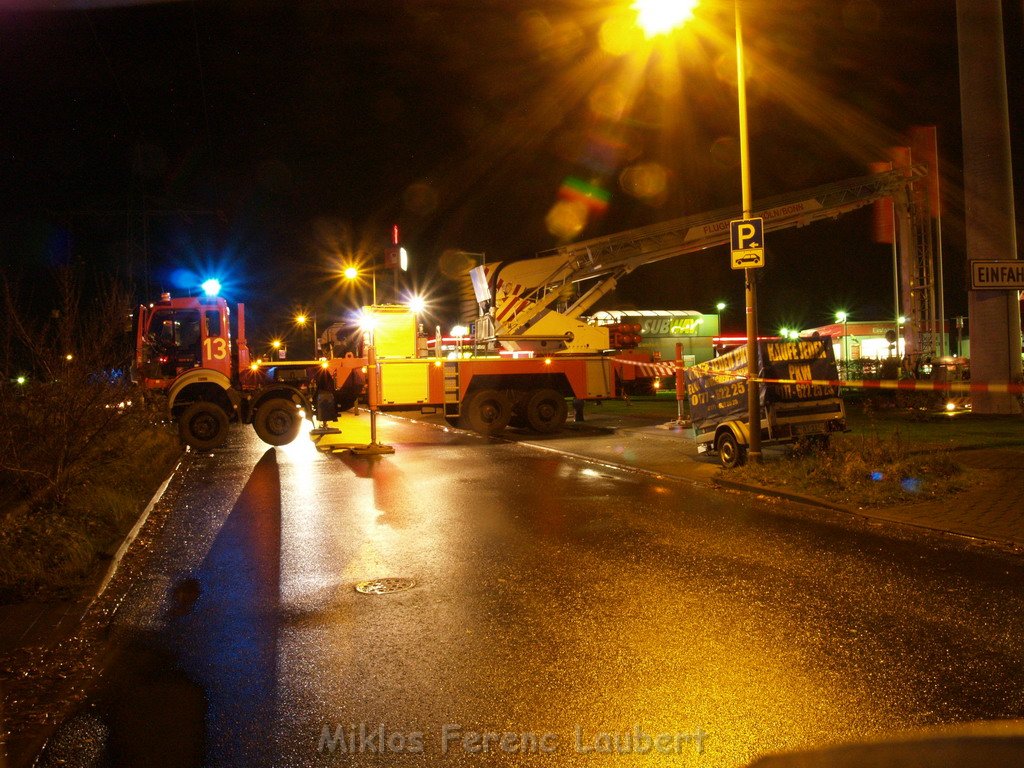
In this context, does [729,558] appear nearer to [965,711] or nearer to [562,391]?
[965,711]

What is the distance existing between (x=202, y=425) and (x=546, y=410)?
7.67 meters

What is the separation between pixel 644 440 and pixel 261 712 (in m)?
13.9

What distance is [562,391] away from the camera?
20.4m

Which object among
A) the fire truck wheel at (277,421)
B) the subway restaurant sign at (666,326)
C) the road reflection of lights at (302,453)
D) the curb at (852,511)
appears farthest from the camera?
the subway restaurant sign at (666,326)

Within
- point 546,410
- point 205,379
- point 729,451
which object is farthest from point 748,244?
point 205,379

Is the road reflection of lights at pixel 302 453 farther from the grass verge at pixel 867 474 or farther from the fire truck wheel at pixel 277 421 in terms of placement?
the grass verge at pixel 867 474

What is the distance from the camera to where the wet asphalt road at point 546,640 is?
4.27 metres

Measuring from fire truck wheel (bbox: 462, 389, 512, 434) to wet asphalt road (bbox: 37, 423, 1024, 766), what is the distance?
9.36m

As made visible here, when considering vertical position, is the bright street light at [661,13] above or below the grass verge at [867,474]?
above

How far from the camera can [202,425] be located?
17578 mm

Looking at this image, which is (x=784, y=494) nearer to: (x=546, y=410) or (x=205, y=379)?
(x=546, y=410)

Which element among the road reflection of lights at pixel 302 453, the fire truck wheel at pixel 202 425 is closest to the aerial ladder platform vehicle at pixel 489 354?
the fire truck wheel at pixel 202 425

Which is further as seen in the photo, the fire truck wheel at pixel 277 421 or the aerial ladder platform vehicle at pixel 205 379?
the fire truck wheel at pixel 277 421

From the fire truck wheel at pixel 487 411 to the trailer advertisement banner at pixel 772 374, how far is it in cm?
676
